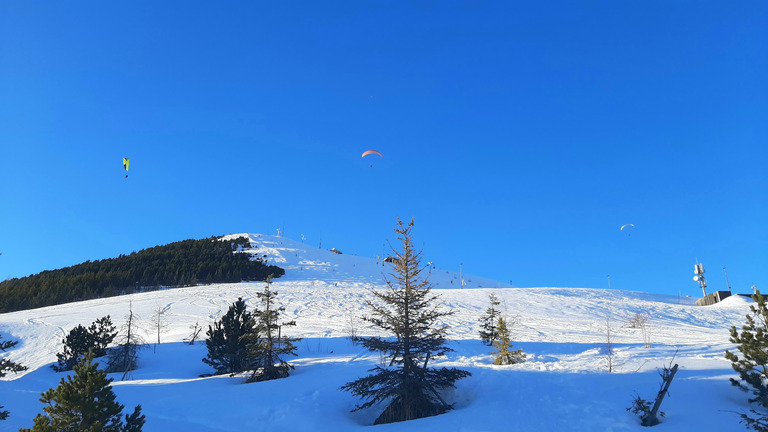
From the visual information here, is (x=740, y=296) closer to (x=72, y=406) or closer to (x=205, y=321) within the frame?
(x=205, y=321)

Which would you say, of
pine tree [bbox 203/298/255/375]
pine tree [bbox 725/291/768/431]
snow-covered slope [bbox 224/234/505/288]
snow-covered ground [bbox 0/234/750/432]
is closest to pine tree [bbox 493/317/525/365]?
snow-covered ground [bbox 0/234/750/432]

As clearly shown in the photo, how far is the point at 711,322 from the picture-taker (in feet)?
125

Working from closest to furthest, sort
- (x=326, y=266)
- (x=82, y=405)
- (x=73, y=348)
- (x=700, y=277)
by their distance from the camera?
1. (x=82, y=405)
2. (x=73, y=348)
3. (x=700, y=277)
4. (x=326, y=266)

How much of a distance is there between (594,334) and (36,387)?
112 feet

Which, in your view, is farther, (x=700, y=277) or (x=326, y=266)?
(x=326, y=266)

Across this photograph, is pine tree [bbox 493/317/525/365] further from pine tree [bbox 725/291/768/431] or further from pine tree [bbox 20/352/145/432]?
pine tree [bbox 20/352/145/432]

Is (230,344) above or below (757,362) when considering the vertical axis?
above

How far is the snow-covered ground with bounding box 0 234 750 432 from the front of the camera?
41.2 ft

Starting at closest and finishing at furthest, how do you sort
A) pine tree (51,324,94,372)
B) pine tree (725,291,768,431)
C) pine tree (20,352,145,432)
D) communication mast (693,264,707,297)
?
pine tree (20,352,145,432)
pine tree (725,291,768,431)
pine tree (51,324,94,372)
communication mast (693,264,707,297)

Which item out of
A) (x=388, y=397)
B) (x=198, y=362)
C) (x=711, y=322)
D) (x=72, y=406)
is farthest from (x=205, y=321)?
(x=711, y=322)

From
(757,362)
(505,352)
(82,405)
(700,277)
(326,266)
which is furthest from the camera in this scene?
(326,266)

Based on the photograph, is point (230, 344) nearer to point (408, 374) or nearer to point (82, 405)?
point (408, 374)

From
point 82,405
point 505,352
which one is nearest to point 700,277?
point 505,352

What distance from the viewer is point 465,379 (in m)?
16.3
